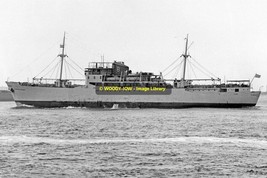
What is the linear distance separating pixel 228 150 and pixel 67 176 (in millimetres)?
9701

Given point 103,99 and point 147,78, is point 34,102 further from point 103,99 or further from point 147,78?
point 147,78

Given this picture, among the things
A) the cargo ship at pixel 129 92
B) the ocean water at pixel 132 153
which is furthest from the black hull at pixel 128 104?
the ocean water at pixel 132 153

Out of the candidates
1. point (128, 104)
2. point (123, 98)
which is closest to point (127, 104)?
point (128, 104)

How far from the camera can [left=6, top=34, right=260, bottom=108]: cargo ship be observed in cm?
6253

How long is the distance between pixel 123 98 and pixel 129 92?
5.11 ft

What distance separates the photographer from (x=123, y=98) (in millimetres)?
65250

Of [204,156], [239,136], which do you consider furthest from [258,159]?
[239,136]

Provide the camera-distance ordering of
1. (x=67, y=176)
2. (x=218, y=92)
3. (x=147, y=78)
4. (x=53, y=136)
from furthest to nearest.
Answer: (x=147, y=78) → (x=218, y=92) → (x=53, y=136) → (x=67, y=176)

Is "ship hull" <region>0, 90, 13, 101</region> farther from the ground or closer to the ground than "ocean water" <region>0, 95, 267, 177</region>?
farther from the ground

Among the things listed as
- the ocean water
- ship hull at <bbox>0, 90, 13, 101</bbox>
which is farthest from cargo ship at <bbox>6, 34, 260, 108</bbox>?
ship hull at <bbox>0, 90, 13, 101</bbox>

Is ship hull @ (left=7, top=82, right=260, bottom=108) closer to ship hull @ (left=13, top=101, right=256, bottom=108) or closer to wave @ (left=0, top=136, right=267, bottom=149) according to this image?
ship hull @ (left=13, top=101, right=256, bottom=108)

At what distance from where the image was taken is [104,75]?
67938mm

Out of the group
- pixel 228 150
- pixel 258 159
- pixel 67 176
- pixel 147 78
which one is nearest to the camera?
pixel 67 176

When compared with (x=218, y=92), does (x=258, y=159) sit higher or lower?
lower
